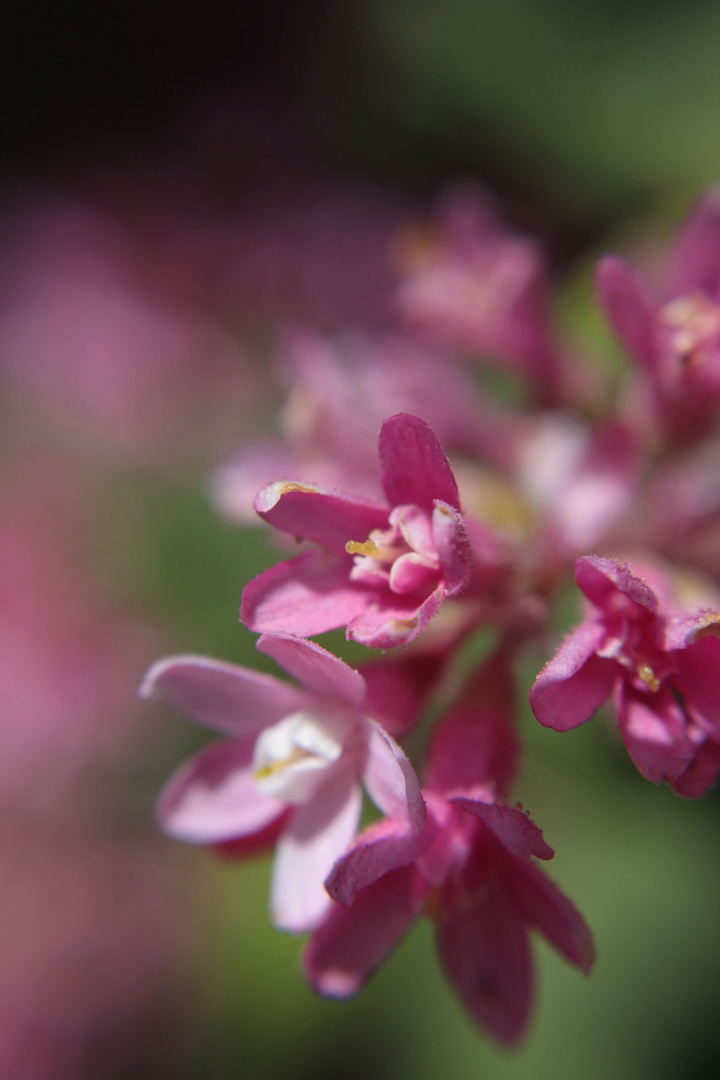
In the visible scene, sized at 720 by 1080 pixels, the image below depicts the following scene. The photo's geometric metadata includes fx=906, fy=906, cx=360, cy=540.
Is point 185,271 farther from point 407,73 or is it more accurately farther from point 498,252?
point 498,252

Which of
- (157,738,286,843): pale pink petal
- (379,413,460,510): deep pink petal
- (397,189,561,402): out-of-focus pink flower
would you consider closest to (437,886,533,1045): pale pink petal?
(157,738,286,843): pale pink petal

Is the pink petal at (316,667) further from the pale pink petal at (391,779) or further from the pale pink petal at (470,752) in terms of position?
the pale pink petal at (470,752)

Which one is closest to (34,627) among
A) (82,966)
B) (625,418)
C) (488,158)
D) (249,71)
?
(82,966)

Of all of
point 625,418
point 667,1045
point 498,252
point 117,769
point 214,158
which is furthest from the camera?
point 214,158

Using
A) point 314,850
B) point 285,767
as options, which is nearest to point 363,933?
point 314,850

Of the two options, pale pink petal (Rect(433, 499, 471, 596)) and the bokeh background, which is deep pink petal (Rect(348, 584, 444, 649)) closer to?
pale pink petal (Rect(433, 499, 471, 596))

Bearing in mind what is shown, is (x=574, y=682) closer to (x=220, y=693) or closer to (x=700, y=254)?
(x=220, y=693)
